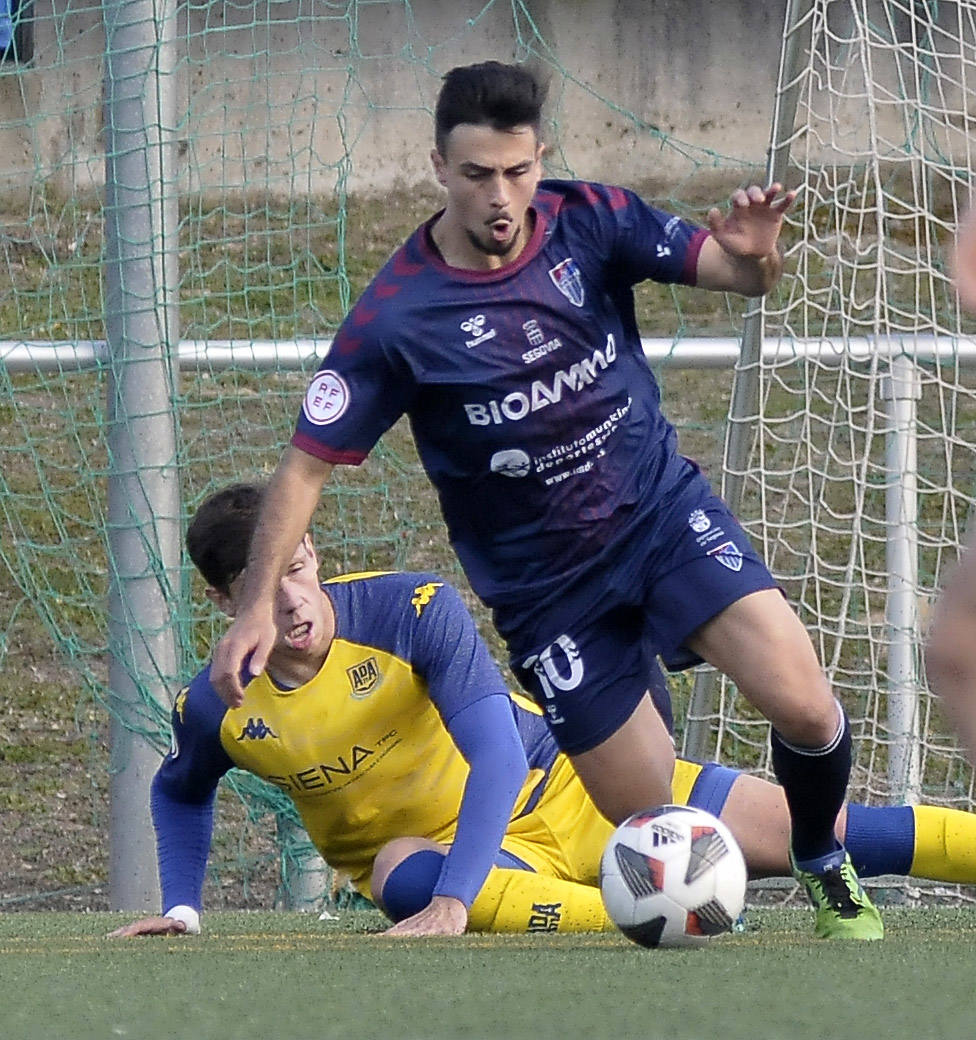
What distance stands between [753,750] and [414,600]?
8.02 feet

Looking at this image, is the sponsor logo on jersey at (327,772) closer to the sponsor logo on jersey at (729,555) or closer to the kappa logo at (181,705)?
the kappa logo at (181,705)

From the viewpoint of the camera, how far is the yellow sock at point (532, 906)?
397 centimetres

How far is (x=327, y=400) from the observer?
3594mm

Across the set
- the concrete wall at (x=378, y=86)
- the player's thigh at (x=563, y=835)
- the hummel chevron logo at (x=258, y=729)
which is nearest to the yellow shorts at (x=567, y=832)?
the player's thigh at (x=563, y=835)

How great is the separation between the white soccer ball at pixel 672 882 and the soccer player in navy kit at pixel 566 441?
0.27 m

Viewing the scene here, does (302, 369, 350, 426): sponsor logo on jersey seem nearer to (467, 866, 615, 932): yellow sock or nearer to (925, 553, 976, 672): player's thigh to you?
(467, 866, 615, 932): yellow sock

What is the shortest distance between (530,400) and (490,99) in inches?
21.4

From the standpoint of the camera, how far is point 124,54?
536 cm

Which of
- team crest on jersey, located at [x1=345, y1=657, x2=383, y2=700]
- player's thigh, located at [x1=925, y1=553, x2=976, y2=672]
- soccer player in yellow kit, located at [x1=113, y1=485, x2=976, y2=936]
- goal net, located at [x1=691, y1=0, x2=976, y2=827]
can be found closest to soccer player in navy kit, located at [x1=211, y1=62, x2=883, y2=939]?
soccer player in yellow kit, located at [x1=113, y1=485, x2=976, y2=936]

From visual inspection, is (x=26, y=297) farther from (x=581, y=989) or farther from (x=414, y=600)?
(x=581, y=989)

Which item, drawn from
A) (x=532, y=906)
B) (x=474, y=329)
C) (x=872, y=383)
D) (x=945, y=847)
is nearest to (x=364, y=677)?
(x=532, y=906)

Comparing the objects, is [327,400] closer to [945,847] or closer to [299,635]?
[299,635]

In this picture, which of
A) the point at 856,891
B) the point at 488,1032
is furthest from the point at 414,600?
the point at 488,1032

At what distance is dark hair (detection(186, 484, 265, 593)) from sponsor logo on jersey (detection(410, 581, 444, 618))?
356 millimetres
